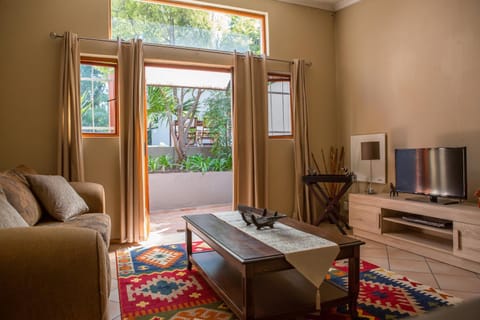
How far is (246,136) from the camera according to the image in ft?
14.4

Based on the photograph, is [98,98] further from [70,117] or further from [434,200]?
[434,200]

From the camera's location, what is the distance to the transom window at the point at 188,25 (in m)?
4.01

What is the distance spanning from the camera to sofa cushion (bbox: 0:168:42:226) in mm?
2246

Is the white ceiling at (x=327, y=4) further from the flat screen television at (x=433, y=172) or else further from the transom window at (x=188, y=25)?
the flat screen television at (x=433, y=172)

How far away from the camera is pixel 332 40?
506cm

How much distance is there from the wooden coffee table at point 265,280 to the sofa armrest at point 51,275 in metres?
0.70

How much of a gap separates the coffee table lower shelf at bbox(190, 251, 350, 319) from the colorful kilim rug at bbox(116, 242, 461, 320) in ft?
0.48

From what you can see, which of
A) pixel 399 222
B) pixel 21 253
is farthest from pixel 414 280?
pixel 21 253

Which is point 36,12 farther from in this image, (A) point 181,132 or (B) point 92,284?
(A) point 181,132

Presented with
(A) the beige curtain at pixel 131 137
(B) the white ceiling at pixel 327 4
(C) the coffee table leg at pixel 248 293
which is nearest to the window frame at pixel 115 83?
(A) the beige curtain at pixel 131 137

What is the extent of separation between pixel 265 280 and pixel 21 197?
69.7 inches

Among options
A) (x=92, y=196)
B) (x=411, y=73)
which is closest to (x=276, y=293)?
(x=92, y=196)

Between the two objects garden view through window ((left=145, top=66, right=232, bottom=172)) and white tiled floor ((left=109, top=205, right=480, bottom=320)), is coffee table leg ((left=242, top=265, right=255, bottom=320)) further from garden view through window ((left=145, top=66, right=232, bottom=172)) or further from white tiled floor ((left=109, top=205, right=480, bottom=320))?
garden view through window ((left=145, top=66, right=232, bottom=172))

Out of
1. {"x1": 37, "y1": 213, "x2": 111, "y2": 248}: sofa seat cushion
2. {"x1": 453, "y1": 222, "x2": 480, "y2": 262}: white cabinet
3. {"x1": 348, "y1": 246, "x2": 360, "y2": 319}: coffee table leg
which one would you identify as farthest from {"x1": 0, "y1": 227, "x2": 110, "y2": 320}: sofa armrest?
{"x1": 453, "y1": 222, "x2": 480, "y2": 262}: white cabinet
